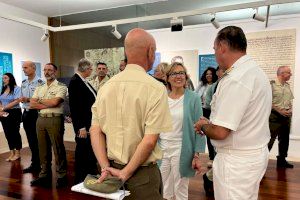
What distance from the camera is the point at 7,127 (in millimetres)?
4934

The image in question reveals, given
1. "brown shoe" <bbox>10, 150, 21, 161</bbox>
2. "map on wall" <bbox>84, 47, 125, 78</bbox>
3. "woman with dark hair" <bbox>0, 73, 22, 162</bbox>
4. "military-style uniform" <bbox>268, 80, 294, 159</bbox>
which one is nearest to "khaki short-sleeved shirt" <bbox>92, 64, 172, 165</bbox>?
"military-style uniform" <bbox>268, 80, 294, 159</bbox>

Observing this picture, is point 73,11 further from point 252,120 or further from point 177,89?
point 252,120

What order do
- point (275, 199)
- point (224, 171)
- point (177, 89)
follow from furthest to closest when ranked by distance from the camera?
1. point (275, 199)
2. point (177, 89)
3. point (224, 171)

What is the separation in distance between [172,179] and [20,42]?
531 cm

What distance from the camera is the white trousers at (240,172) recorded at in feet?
4.97

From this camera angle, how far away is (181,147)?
2172mm

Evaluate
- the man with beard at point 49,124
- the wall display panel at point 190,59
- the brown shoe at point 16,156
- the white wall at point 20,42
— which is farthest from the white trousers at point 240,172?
the white wall at point 20,42

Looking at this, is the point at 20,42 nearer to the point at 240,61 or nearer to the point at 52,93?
the point at 52,93

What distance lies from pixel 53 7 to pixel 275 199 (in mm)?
5600

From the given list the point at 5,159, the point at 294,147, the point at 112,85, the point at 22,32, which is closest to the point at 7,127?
the point at 5,159

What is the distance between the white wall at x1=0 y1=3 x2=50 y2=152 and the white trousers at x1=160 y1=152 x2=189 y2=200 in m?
4.64

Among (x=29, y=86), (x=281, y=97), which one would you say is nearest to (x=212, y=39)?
(x=281, y=97)

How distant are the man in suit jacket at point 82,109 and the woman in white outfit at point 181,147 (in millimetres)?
1405

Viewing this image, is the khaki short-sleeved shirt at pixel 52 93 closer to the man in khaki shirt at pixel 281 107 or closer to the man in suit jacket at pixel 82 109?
the man in suit jacket at pixel 82 109
